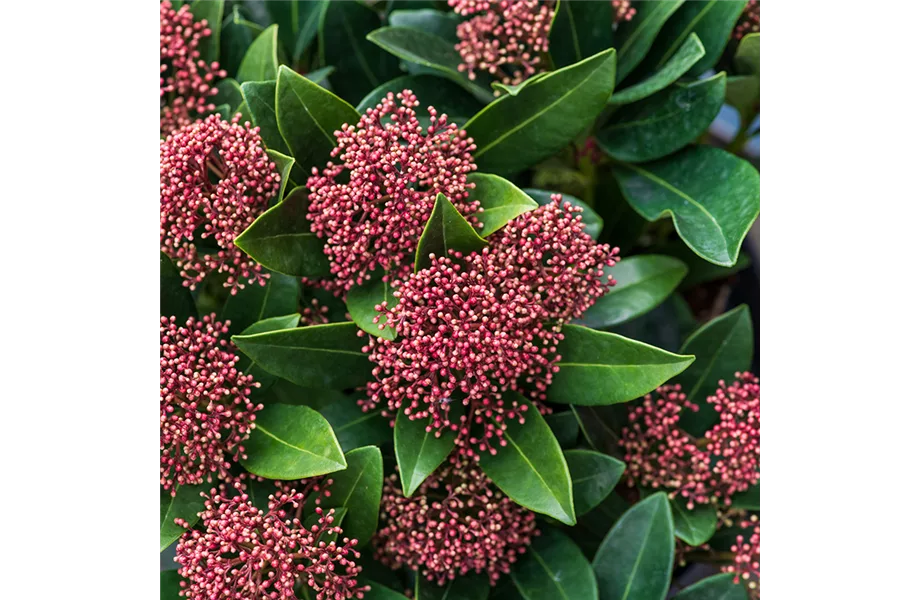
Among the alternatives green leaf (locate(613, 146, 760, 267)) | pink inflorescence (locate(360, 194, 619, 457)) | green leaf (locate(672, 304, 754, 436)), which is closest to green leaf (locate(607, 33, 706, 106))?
green leaf (locate(613, 146, 760, 267))

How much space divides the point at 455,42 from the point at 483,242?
1.40 feet

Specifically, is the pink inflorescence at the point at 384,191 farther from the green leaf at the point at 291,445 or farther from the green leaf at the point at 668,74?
the green leaf at the point at 668,74

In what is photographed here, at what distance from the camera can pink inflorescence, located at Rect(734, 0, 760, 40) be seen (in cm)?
122

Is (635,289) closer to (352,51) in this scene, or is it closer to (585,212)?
(585,212)

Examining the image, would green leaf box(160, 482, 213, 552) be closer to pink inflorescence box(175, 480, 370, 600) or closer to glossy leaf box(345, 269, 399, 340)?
pink inflorescence box(175, 480, 370, 600)

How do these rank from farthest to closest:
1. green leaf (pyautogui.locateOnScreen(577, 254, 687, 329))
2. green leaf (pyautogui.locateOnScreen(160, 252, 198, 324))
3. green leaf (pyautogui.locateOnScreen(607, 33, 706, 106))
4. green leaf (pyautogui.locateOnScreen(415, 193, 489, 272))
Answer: green leaf (pyautogui.locateOnScreen(577, 254, 687, 329)) → green leaf (pyautogui.locateOnScreen(607, 33, 706, 106)) → green leaf (pyautogui.locateOnScreen(160, 252, 198, 324)) → green leaf (pyautogui.locateOnScreen(415, 193, 489, 272))

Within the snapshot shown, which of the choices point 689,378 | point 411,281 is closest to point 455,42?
point 411,281

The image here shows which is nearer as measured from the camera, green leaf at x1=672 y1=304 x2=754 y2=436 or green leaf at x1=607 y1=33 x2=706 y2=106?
green leaf at x1=607 y1=33 x2=706 y2=106

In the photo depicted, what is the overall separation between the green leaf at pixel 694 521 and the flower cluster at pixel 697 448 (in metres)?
0.01

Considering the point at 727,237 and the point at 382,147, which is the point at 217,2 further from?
the point at 727,237

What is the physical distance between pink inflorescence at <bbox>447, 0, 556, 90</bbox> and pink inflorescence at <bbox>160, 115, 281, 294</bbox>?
33 centimetres

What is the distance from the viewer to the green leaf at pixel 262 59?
3.57 ft

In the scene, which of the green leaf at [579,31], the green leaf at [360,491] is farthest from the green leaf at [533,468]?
the green leaf at [579,31]

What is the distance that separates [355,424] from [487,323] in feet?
0.86
